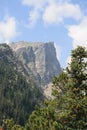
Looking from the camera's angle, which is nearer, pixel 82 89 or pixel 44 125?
pixel 82 89

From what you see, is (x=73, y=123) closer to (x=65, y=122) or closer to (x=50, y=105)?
(x=65, y=122)

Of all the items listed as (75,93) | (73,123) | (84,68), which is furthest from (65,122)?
(84,68)

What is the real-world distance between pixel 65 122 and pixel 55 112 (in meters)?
1.20

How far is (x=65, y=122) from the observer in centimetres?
2802

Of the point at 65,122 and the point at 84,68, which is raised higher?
the point at 84,68

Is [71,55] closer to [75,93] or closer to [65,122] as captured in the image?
[75,93]

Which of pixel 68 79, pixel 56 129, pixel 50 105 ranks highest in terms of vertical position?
pixel 68 79

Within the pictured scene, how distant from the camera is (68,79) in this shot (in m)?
28.6

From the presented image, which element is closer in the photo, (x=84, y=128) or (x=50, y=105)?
(x=84, y=128)

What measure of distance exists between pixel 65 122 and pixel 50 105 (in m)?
2.00

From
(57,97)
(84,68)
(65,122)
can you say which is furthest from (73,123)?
Answer: (84,68)

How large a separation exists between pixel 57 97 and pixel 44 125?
112 inches

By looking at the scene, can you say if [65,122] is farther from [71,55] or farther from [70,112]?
[71,55]

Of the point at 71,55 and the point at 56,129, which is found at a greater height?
the point at 71,55
